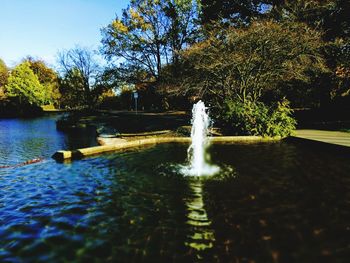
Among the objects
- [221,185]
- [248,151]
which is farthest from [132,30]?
[221,185]

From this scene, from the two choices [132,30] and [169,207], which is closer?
[169,207]

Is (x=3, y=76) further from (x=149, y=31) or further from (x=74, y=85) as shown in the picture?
(x=149, y=31)

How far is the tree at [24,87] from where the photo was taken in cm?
5738

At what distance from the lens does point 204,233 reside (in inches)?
214

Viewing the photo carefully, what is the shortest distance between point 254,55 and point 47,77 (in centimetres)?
6423

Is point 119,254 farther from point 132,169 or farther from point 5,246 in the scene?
point 132,169

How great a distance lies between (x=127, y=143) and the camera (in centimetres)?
1452

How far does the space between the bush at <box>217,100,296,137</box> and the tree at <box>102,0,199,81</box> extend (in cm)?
1527

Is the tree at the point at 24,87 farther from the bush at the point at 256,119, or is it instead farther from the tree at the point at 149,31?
the bush at the point at 256,119

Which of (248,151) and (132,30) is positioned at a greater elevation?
(132,30)

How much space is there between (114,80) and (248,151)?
23.4 meters

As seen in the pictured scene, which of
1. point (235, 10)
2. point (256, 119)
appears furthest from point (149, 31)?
point (256, 119)

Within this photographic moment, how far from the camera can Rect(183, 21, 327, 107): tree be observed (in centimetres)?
1584

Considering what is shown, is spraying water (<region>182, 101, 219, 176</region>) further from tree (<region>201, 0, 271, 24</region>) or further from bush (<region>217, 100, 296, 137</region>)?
tree (<region>201, 0, 271, 24</region>)
